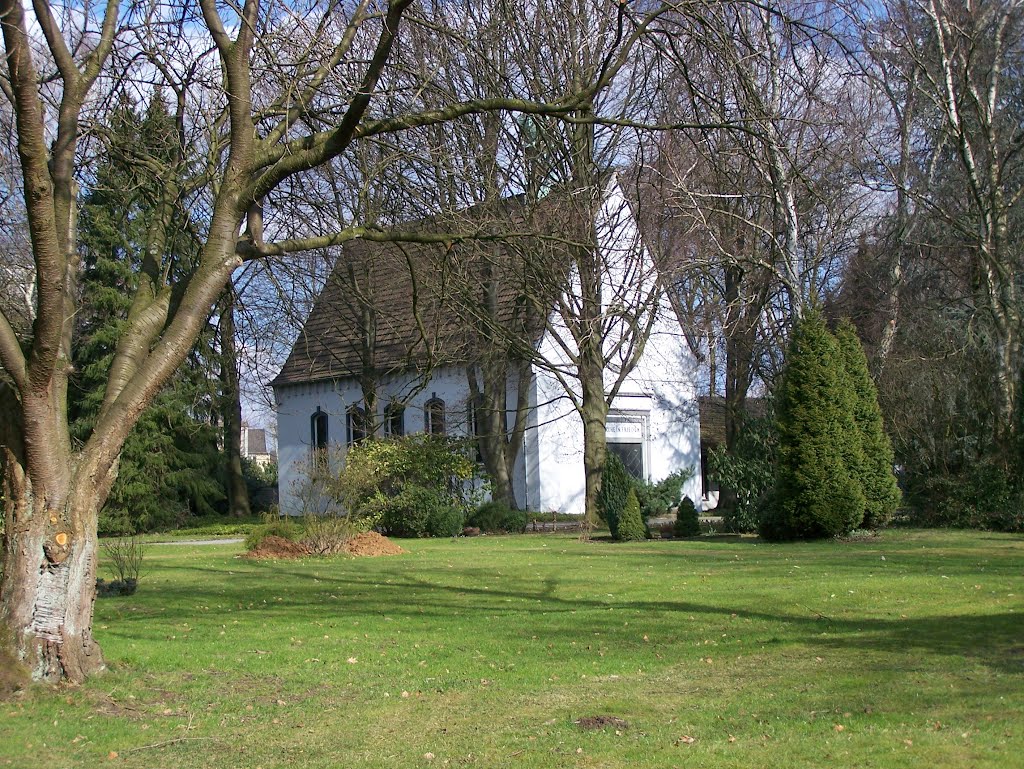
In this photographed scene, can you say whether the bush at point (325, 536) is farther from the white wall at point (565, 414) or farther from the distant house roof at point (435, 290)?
the white wall at point (565, 414)

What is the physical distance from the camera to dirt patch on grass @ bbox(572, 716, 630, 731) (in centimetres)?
671

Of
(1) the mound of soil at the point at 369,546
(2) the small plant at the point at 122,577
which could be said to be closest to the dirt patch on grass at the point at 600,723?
(2) the small plant at the point at 122,577

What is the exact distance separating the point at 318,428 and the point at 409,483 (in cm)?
1393

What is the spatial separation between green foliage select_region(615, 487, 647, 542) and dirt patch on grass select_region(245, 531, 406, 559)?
4737 millimetres

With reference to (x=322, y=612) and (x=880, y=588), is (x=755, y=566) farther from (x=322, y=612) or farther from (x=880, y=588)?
(x=322, y=612)

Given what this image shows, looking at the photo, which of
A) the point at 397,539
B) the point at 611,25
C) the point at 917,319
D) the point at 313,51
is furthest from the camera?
the point at 917,319

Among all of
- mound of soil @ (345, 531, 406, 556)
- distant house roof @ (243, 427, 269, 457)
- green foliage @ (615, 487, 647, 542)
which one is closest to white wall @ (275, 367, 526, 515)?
green foliage @ (615, 487, 647, 542)

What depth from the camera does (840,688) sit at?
756 centimetres

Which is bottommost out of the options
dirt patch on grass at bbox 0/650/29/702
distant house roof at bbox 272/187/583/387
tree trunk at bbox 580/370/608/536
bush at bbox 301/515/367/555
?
dirt patch on grass at bbox 0/650/29/702

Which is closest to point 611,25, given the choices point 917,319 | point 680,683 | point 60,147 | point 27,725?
point 60,147

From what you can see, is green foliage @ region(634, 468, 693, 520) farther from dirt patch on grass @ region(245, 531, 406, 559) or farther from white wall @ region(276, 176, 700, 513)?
dirt patch on grass @ region(245, 531, 406, 559)

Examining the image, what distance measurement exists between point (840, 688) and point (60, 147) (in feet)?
24.9

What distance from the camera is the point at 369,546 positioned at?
64.9 ft

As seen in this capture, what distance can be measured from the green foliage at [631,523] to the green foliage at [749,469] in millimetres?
2197
